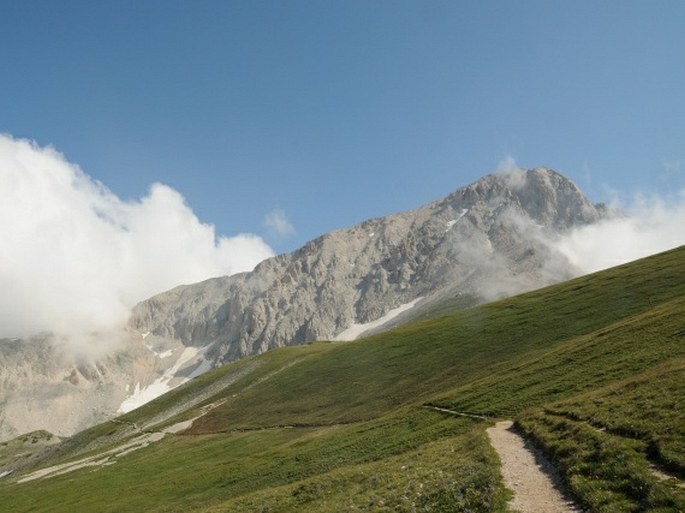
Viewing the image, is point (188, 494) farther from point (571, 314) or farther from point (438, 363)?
point (571, 314)

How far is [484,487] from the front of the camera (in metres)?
23.9

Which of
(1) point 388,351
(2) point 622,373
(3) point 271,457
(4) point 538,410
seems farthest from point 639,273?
(3) point 271,457

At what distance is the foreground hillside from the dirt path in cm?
71

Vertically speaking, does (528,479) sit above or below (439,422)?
above

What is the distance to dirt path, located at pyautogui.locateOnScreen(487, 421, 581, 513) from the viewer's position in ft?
68.2

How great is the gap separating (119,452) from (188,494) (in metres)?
58.1

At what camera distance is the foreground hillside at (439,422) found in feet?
80.5

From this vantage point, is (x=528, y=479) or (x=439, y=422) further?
(x=439, y=422)

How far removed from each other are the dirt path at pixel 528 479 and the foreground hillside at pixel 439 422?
27.9 inches

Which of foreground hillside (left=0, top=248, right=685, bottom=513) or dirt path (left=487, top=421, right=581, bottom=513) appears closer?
dirt path (left=487, top=421, right=581, bottom=513)

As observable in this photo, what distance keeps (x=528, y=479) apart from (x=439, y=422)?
27.1 m

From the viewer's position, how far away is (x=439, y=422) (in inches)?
2023

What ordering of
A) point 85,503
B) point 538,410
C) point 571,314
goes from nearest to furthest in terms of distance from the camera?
point 538,410 < point 85,503 < point 571,314

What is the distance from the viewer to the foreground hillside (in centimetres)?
2453
